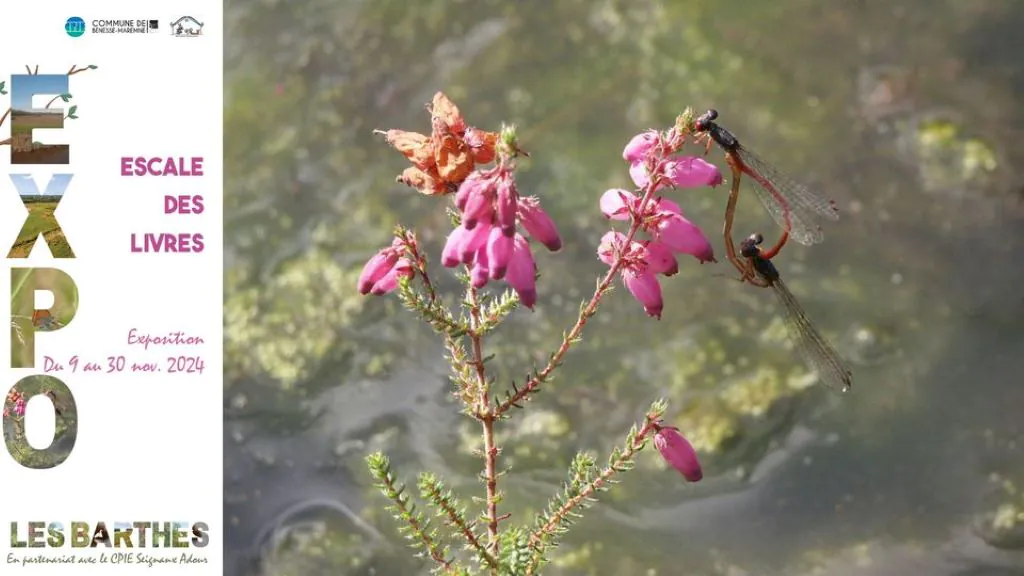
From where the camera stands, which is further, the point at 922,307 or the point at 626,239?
the point at 922,307

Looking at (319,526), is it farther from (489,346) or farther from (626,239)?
(626,239)

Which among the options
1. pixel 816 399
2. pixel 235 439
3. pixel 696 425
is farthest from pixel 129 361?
pixel 816 399

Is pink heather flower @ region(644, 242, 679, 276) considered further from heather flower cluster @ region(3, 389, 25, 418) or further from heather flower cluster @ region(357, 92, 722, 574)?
heather flower cluster @ region(3, 389, 25, 418)

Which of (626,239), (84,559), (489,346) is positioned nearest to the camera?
(626,239)

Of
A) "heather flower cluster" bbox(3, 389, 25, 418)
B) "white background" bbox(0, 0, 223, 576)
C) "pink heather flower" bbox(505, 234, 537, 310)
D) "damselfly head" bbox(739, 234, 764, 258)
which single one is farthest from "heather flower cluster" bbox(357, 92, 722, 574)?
"heather flower cluster" bbox(3, 389, 25, 418)

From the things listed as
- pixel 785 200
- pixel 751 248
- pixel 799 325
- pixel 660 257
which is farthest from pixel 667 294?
pixel 660 257

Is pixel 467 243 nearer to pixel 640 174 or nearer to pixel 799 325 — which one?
pixel 640 174
